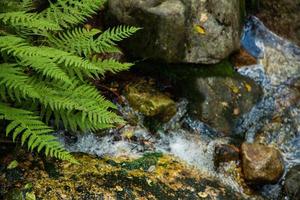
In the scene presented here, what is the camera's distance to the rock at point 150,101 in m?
5.32

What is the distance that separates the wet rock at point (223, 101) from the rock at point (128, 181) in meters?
0.86

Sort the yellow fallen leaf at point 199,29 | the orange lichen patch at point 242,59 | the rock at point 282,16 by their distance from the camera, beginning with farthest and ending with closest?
1. the rock at point 282,16
2. the orange lichen patch at point 242,59
3. the yellow fallen leaf at point 199,29

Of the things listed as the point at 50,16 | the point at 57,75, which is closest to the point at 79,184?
the point at 57,75

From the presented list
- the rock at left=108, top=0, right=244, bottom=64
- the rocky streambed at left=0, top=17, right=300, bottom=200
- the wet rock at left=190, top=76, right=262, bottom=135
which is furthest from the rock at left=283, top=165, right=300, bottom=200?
the rock at left=108, top=0, right=244, bottom=64

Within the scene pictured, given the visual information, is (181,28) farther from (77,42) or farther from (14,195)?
(14,195)

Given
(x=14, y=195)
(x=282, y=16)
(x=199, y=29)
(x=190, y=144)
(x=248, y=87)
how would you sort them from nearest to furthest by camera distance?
1. (x=14, y=195)
2. (x=190, y=144)
3. (x=199, y=29)
4. (x=248, y=87)
5. (x=282, y=16)

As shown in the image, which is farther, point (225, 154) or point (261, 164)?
point (225, 154)

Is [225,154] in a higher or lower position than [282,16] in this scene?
lower

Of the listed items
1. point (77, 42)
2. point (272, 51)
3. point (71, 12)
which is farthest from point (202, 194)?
point (272, 51)

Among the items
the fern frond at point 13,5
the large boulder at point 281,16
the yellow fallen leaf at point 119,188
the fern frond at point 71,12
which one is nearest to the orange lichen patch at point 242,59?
the large boulder at point 281,16

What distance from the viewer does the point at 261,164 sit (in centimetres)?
501

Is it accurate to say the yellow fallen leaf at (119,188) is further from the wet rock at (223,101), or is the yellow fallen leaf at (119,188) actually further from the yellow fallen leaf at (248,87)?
the yellow fallen leaf at (248,87)

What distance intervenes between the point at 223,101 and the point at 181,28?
113cm

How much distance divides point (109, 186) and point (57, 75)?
4.11 feet
